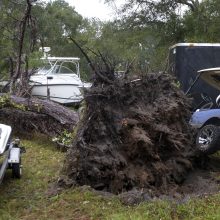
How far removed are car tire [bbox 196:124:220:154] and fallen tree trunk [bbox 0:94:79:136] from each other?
3513mm

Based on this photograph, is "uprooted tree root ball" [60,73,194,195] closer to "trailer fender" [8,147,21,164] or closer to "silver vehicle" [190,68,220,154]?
"silver vehicle" [190,68,220,154]

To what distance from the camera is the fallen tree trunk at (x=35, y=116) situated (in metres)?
11.0

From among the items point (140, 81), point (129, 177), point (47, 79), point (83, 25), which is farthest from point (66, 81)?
point (83, 25)

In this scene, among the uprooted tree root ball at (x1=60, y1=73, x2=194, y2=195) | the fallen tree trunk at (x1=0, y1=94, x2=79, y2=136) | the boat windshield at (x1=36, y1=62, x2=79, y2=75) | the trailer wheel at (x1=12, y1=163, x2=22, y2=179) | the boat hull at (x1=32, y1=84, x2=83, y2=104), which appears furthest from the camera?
the boat windshield at (x1=36, y1=62, x2=79, y2=75)

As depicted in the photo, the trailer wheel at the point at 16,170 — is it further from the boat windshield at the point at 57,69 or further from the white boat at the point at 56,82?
the boat windshield at the point at 57,69

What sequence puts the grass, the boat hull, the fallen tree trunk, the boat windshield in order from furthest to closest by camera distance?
the boat windshield < the boat hull < the fallen tree trunk < the grass

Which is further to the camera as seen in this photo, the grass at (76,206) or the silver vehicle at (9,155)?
the silver vehicle at (9,155)

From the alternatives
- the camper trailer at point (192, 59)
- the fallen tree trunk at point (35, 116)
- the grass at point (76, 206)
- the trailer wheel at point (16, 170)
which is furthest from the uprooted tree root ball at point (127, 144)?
the camper trailer at point (192, 59)

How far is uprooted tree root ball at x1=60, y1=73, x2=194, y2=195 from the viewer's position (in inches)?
278

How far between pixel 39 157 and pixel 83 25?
40547 mm

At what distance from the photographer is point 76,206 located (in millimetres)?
6375

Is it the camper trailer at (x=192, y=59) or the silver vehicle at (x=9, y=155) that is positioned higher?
the camper trailer at (x=192, y=59)

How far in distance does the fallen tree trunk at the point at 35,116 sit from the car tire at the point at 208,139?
11.5ft

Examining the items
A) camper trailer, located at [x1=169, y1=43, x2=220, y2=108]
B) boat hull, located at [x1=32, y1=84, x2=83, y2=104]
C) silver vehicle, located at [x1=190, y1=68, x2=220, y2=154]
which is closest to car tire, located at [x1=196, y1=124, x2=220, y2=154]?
silver vehicle, located at [x1=190, y1=68, x2=220, y2=154]
